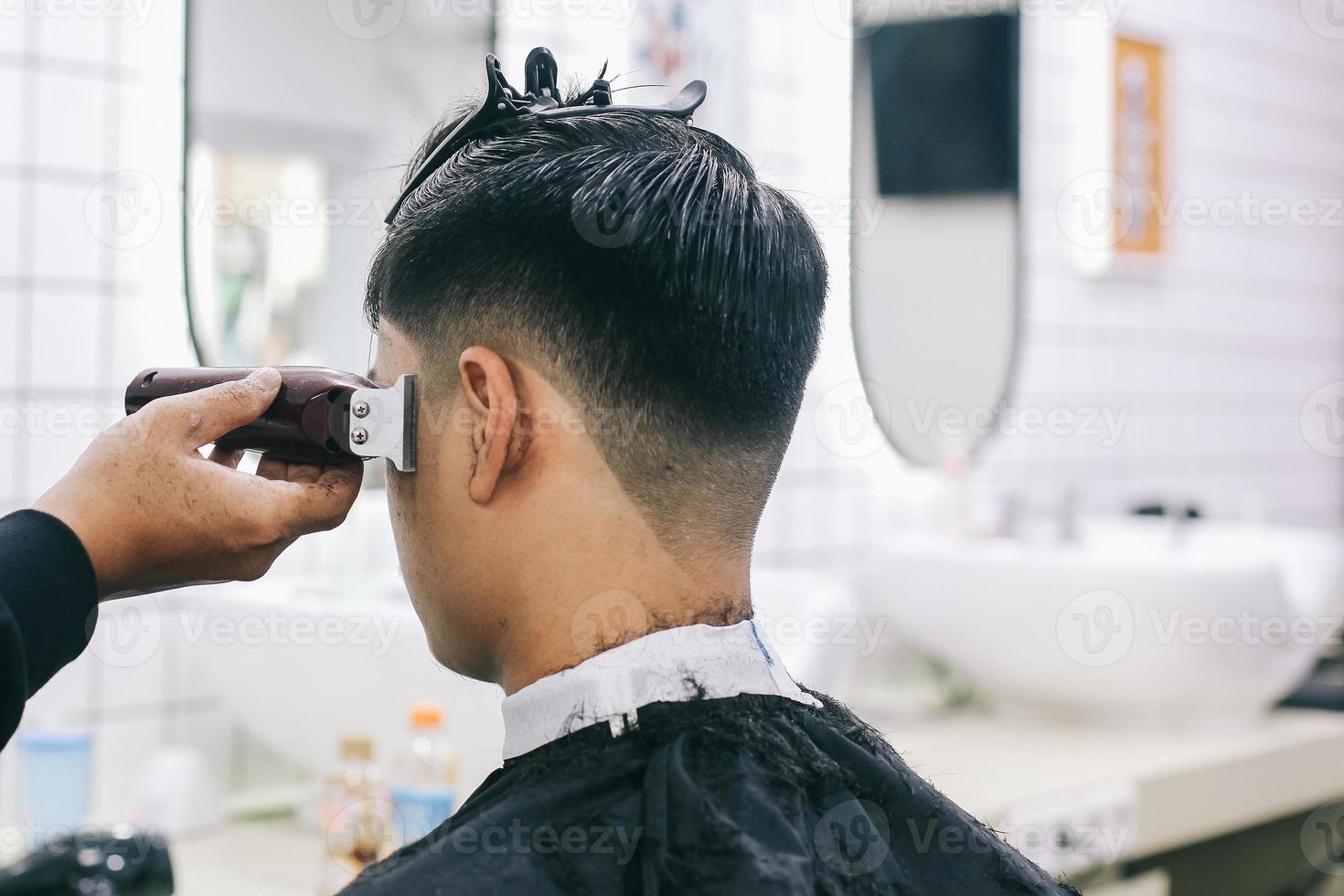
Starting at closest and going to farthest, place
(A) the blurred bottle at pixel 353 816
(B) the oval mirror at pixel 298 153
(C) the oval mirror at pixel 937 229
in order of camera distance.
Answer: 1. (A) the blurred bottle at pixel 353 816
2. (B) the oval mirror at pixel 298 153
3. (C) the oval mirror at pixel 937 229

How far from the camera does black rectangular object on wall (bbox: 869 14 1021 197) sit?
297 centimetres

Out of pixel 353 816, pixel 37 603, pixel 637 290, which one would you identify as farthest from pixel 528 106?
pixel 353 816

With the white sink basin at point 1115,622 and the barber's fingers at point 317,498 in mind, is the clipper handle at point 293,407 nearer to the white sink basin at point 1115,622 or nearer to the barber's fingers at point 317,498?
the barber's fingers at point 317,498

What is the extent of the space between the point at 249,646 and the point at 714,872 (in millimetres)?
1234

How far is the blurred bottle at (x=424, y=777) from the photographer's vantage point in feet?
5.71

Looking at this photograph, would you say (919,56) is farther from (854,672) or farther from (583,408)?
(583,408)

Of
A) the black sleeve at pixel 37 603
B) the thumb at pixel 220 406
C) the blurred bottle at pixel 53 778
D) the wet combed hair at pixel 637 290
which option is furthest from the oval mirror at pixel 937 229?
the black sleeve at pixel 37 603

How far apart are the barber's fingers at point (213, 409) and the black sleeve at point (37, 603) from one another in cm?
11

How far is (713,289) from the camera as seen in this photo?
1016mm

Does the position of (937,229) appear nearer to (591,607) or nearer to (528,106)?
(528,106)

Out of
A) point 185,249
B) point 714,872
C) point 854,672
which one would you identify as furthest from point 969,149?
point 714,872

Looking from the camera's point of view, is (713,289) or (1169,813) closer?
(713,289)

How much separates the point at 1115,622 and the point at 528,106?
175 centimetres

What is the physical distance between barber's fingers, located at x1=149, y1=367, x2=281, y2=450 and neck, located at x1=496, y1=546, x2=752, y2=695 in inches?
10.5
